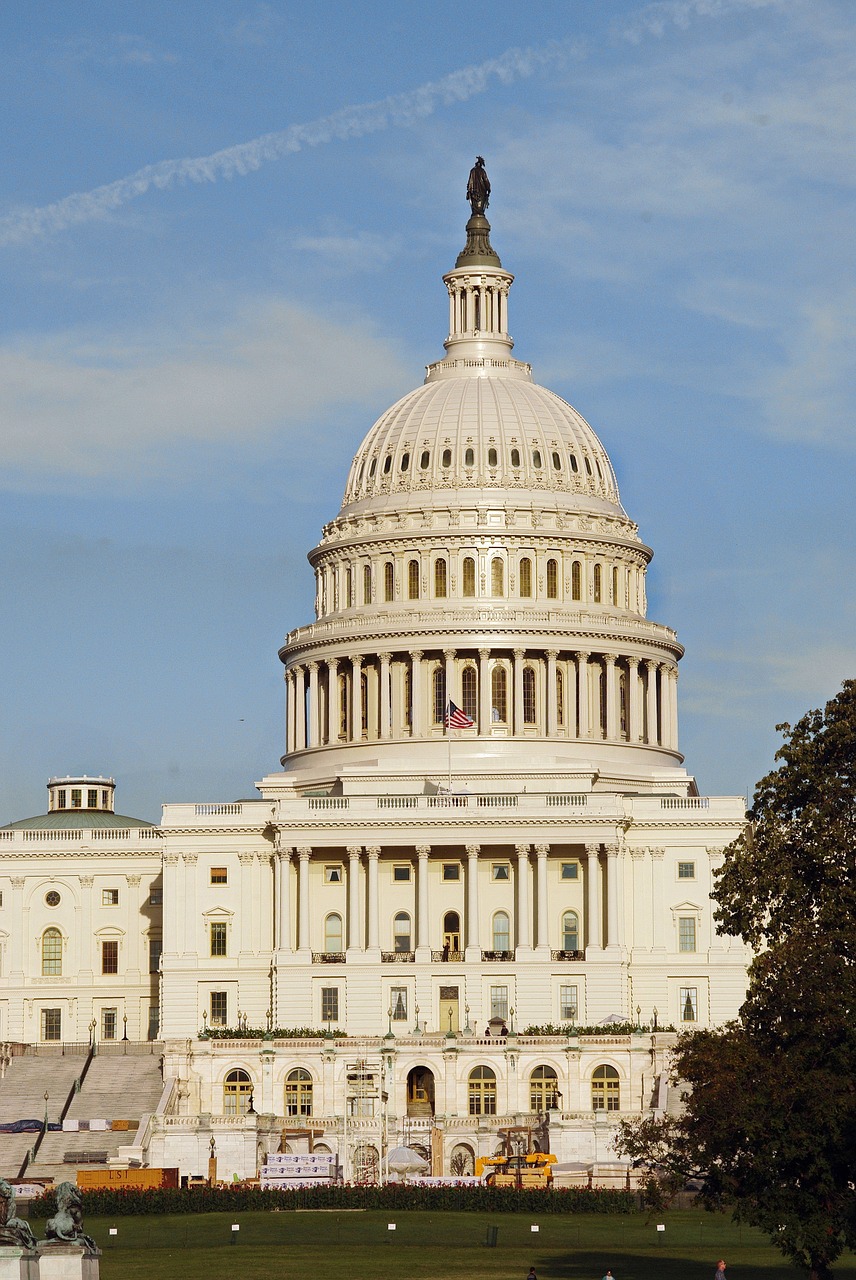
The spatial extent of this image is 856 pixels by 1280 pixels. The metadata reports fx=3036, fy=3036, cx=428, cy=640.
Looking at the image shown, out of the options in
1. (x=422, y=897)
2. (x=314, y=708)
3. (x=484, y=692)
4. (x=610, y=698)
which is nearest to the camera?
(x=422, y=897)

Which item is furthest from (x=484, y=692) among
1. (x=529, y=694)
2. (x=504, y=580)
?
(x=504, y=580)

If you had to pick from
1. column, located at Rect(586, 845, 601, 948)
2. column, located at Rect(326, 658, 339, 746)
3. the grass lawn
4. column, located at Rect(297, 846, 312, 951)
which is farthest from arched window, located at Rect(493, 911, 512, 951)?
the grass lawn

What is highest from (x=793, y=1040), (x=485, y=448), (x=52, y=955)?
(x=485, y=448)

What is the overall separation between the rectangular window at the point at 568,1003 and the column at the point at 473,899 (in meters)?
4.78

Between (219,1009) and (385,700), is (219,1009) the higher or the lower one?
the lower one

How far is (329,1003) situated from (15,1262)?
8004 cm

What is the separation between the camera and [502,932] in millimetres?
157125

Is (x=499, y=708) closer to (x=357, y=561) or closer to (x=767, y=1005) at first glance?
(x=357, y=561)

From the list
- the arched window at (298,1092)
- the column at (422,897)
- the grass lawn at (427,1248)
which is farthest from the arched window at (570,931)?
the grass lawn at (427,1248)

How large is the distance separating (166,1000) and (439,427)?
41.8 m

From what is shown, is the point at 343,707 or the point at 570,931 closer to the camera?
the point at 570,931

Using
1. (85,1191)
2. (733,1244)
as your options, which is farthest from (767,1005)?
(85,1191)

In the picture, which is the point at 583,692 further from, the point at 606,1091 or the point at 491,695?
the point at 606,1091

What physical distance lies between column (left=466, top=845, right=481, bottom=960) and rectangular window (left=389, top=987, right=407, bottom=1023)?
166 inches
